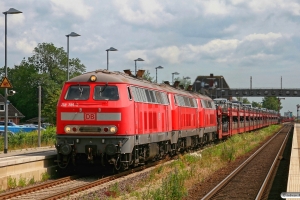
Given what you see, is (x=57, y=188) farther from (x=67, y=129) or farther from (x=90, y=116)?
(x=90, y=116)

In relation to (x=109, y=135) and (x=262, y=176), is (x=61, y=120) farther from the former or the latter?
(x=262, y=176)

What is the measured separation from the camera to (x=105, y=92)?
18859 millimetres

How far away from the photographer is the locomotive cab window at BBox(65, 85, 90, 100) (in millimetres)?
18828

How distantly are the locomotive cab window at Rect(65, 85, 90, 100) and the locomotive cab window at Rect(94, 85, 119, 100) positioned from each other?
0.30 metres

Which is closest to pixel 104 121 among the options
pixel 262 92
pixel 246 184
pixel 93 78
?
pixel 93 78

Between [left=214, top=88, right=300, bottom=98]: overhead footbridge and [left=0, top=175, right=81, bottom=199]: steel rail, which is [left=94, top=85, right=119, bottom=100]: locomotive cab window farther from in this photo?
[left=214, top=88, right=300, bottom=98]: overhead footbridge

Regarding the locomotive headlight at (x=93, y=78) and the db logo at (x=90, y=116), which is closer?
the db logo at (x=90, y=116)

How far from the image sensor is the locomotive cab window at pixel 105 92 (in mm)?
18703

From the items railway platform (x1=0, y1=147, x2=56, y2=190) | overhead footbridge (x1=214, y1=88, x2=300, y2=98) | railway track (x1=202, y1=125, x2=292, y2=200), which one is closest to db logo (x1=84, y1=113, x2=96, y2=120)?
railway platform (x1=0, y1=147, x2=56, y2=190)

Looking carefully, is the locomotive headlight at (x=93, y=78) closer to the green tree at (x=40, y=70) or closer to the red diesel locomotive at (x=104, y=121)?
the red diesel locomotive at (x=104, y=121)

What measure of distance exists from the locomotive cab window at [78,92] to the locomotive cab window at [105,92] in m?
0.30

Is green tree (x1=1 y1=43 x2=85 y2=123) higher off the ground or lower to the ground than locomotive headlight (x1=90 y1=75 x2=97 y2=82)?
higher

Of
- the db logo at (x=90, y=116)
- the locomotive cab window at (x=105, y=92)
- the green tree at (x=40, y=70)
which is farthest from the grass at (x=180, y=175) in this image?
the green tree at (x=40, y=70)

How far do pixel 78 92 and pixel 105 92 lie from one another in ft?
2.98
